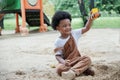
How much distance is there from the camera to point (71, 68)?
3.78 m

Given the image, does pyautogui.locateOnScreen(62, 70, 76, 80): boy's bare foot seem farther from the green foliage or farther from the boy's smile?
the green foliage

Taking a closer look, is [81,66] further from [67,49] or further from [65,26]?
[65,26]

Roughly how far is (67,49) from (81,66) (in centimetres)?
29

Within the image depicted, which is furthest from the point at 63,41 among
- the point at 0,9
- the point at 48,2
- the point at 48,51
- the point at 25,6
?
the point at 48,2

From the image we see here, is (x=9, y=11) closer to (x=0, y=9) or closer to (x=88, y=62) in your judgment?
(x=0, y=9)

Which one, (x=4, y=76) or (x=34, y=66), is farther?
(x=34, y=66)

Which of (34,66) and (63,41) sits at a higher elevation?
(63,41)

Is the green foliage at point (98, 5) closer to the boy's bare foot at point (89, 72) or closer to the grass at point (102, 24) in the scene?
the grass at point (102, 24)

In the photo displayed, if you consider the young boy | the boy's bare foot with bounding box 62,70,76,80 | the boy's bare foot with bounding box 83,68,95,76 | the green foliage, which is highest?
the young boy

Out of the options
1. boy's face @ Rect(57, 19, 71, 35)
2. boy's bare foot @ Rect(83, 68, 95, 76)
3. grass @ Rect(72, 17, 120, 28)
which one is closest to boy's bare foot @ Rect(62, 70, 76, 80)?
boy's bare foot @ Rect(83, 68, 95, 76)

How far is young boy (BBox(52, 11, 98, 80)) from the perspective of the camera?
3852mm

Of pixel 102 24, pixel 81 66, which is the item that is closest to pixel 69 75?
pixel 81 66

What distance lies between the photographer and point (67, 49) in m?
4.00

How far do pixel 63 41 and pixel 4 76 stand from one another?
83 centimetres
